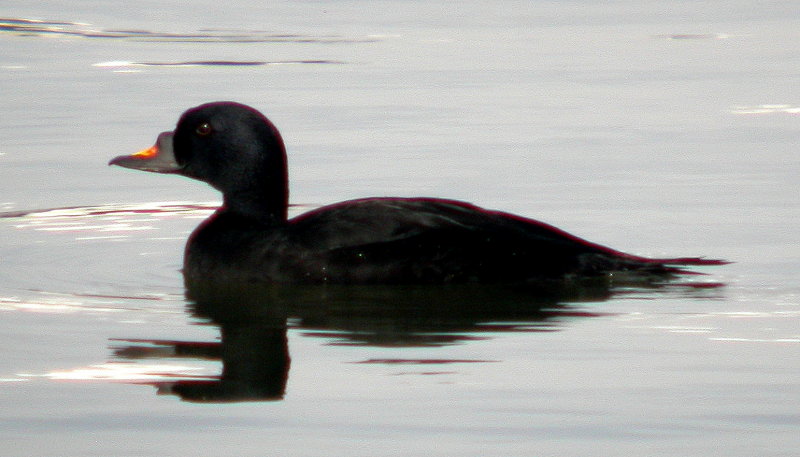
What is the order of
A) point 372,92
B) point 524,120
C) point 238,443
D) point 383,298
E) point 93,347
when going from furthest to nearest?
1. point 372,92
2. point 524,120
3. point 383,298
4. point 93,347
5. point 238,443

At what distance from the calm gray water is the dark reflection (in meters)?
0.03

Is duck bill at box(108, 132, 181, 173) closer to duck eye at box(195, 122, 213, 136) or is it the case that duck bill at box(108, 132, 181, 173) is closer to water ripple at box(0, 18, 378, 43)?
duck eye at box(195, 122, 213, 136)

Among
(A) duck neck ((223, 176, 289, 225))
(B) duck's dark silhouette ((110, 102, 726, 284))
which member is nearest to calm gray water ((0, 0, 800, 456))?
(B) duck's dark silhouette ((110, 102, 726, 284))

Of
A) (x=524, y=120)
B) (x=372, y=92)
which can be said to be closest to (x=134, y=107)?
(x=372, y=92)

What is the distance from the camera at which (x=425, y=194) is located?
394 inches

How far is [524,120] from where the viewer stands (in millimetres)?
12758

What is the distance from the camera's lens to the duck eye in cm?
822

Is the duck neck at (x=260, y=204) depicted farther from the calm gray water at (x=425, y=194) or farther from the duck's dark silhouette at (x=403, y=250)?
the calm gray water at (x=425, y=194)

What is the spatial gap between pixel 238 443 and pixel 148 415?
1.46 ft

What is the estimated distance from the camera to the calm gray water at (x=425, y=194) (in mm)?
5262

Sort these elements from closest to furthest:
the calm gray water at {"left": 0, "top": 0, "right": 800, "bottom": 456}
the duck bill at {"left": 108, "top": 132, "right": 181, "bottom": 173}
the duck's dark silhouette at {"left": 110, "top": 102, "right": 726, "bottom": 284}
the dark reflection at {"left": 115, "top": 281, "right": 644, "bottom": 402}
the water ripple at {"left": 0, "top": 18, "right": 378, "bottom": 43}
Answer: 1. the calm gray water at {"left": 0, "top": 0, "right": 800, "bottom": 456}
2. the dark reflection at {"left": 115, "top": 281, "right": 644, "bottom": 402}
3. the duck's dark silhouette at {"left": 110, "top": 102, "right": 726, "bottom": 284}
4. the duck bill at {"left": 108, "top": 132, "right": 181, "bottom": 173}
5. the water ripple at {"left": 0, "top": 18, "right": 378, "bottom": 43}

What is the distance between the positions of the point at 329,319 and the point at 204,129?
1.67 metres

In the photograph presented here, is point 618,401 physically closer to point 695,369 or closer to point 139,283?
point 695,369

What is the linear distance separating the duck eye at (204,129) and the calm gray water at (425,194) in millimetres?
679
